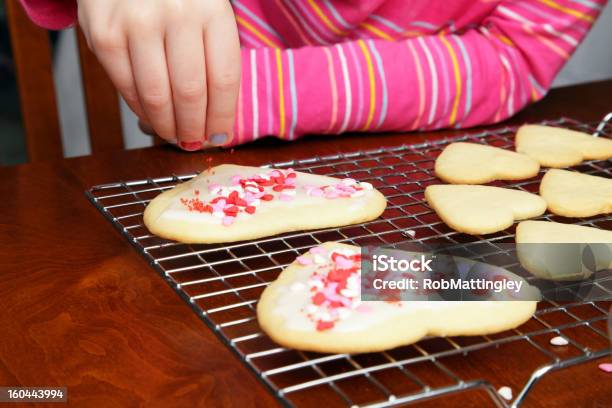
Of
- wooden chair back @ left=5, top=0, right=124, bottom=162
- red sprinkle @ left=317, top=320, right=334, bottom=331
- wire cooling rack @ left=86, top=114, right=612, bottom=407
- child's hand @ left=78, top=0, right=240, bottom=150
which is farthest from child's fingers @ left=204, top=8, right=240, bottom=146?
wooden chair back @ left=5, top=0, right=124, bottom=162

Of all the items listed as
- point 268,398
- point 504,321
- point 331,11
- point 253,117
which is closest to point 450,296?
point 504,321

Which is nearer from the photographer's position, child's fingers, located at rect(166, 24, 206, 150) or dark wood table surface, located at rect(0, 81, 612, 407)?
dark wood table surface, located at rect(0, 81, 612, 407)

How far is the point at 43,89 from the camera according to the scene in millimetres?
1370

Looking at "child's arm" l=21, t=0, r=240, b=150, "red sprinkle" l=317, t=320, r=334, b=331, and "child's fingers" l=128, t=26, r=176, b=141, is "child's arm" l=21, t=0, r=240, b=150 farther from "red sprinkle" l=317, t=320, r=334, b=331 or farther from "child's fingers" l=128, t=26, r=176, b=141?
"red sprinkle" l=317, t=320, r=334, b=331

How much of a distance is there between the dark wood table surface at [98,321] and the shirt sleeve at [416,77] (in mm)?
150

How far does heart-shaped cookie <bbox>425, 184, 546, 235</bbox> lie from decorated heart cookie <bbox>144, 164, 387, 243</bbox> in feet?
0.20

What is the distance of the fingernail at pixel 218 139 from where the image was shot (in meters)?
0.75

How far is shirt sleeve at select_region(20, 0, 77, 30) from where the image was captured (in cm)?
94

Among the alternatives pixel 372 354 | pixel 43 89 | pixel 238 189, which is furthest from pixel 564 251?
pixel 43 89

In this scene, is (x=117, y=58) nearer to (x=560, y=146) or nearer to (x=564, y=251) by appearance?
(x=564, y=251)

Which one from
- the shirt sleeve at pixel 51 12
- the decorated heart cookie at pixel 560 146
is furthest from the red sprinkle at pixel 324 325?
the shirt sleeve at pixel 51 12

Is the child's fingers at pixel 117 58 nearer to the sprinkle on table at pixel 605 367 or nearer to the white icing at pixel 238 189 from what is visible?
the white icing at pixel 238 189

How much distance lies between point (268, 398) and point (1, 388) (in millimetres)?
184

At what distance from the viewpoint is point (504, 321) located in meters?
0.56
